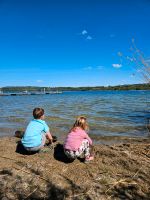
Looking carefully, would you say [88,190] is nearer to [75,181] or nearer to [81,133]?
[75,181]

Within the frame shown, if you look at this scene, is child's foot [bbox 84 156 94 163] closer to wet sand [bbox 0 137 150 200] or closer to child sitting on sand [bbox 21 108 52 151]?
wet sand [bbox 0 137 150 200]

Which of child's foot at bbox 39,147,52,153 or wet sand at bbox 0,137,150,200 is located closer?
wet sand at bbox 0,137,150,200

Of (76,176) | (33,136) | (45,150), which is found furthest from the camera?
(45,150)

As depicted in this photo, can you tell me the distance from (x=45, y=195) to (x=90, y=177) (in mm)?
1215

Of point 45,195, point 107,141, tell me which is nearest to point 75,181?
point 45,195

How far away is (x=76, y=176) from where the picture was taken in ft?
20.9

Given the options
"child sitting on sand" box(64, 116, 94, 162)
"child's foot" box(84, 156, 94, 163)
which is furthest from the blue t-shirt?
"child's foot" box(84, 156, 94, 163)

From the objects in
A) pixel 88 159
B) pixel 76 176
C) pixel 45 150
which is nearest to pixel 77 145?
pixel 88 159

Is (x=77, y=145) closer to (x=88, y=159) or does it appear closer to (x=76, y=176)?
(x=88, y=159)

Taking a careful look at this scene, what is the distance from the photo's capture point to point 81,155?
24.1 ft

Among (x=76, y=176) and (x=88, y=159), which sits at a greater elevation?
(x=88, y=159)

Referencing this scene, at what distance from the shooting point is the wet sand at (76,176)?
5496 mm

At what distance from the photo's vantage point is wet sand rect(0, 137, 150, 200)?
5496 millimetres

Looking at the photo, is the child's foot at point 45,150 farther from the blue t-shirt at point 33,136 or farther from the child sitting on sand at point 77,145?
the child sitting on sand at point 77,145
